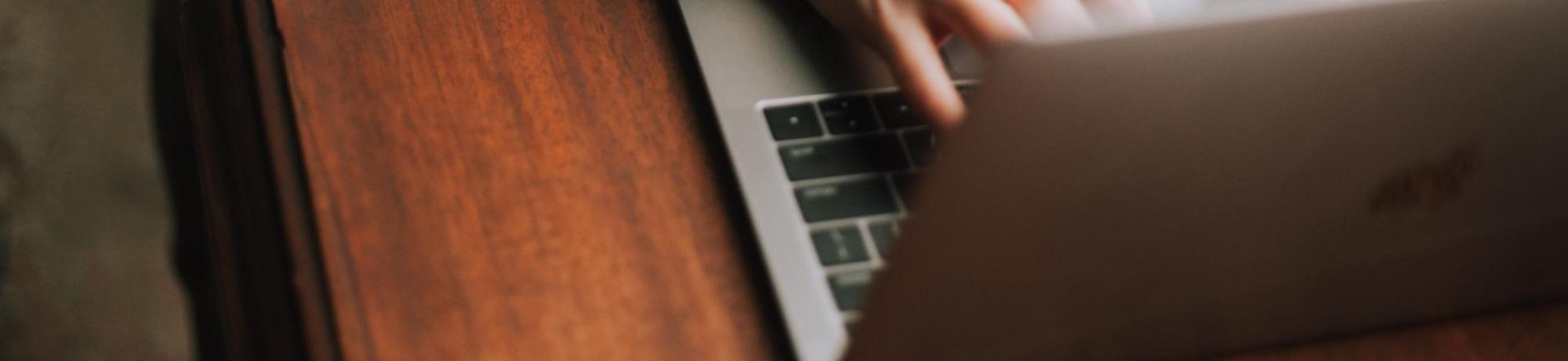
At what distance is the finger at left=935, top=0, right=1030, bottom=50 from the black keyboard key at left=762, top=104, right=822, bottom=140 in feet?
0.23

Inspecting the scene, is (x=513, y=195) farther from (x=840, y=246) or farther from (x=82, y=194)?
(x=82, y=194)

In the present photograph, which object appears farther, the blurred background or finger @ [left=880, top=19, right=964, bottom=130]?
the blurred background

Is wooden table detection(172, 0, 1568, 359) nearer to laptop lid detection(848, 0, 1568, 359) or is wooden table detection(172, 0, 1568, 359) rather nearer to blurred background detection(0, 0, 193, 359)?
laptop lid detection(848, 0, 1568, 359)

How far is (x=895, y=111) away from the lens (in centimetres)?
53

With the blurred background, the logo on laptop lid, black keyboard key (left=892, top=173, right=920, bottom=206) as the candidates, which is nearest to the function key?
black keyboard key (left=892, top=173, right=920, bottom=206)

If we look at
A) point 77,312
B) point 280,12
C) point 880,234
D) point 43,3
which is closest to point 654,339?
point 880,234

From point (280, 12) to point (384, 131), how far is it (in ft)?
0.27

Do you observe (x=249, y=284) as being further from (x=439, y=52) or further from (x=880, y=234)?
(x=880, y=234)

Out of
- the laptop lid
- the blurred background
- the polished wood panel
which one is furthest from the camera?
the blurred background

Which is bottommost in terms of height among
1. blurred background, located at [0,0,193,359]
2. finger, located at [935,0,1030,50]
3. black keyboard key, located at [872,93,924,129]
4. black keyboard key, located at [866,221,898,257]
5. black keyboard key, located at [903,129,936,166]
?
black keyboard key, located at [866,221,898,257]

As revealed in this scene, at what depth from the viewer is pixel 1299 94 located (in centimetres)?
32

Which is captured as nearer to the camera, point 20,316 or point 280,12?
point 280,12

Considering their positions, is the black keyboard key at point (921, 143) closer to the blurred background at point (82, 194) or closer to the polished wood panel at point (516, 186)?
the polished wood panel at point (516, 186)

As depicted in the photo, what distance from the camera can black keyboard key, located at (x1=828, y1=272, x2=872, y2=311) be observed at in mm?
438
